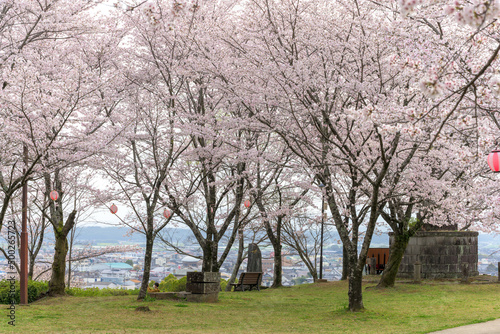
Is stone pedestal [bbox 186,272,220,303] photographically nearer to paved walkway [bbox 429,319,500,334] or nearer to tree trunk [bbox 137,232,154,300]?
tree trunk [bbox 137,232,154,300]

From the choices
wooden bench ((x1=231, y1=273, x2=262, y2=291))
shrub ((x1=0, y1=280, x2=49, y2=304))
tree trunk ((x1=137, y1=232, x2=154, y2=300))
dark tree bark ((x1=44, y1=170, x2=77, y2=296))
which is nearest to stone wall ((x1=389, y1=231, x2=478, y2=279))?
wooden bench ((x1=231, y1=273, x2=262, y2=291))

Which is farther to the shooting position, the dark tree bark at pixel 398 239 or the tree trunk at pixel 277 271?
the tree trunk at pixel 277 271

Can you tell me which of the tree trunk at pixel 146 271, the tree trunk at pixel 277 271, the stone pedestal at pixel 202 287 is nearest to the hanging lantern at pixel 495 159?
the stone pedestal at pixel 202 287

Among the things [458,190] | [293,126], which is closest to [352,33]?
[293,126]

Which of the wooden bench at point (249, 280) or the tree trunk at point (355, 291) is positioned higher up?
the tree trunk at point (355, 291)

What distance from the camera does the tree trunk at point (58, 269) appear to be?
18.0 m

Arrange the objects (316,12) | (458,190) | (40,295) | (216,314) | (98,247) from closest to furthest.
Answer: (216,314)
(316,12)
(458,190)
(40,295)
(98,247)

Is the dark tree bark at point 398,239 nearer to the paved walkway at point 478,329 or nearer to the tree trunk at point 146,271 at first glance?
the paved walkway at point 478,329

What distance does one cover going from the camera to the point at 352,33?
47.3 feet

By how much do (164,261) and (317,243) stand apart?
9781 mm

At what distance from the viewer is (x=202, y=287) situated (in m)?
16.0

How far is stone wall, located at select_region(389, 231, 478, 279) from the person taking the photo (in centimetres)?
2264

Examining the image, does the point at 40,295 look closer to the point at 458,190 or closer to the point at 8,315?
the point at 8,315

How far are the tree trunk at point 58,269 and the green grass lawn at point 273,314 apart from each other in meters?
0.60
